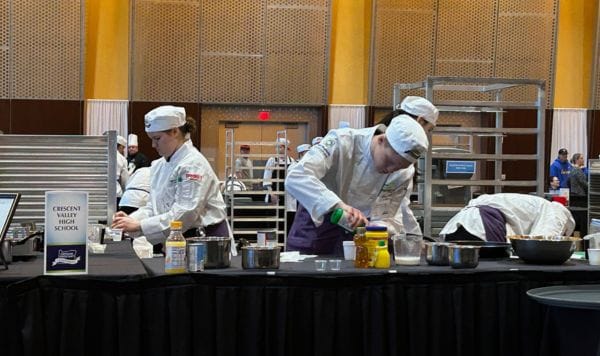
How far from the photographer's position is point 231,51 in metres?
12.0

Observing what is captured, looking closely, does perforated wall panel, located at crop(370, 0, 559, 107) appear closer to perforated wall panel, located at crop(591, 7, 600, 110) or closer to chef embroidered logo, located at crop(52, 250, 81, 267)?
perforated wall panel, located at crop(591, 7, 600, 110)

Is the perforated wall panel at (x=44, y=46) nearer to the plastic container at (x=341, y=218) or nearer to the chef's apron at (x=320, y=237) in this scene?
the chef's apron at (x=320, y=237)

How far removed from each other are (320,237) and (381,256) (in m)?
0.76

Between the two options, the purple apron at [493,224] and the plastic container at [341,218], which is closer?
the plastic container at [341,218]

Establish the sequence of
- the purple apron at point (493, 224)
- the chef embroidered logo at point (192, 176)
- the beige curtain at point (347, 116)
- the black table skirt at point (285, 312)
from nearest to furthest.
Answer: the black table skirt at point (285, 312)
the chef embroidered logo at point (192, 176)
the purple apron at point (493, 224)
the beige curtain at point (347, 116)

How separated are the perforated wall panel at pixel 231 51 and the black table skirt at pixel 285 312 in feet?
28.8

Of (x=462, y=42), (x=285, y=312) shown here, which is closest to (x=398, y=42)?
(x=462, y=42)

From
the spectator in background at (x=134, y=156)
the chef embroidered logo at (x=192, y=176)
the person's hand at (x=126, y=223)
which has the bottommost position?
the person's hand at (x=126, y=223)

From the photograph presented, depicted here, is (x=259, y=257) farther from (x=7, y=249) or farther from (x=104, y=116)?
(x=104, y=116)

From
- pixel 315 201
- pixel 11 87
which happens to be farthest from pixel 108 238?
pixel 11 87

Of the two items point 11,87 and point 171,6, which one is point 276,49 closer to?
point 171,6

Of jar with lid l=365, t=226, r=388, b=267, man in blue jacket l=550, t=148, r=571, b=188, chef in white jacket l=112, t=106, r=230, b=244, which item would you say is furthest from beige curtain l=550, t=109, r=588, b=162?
jar with lid l=365, t=226, r=388, b=267

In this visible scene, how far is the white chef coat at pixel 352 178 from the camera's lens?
3736mm

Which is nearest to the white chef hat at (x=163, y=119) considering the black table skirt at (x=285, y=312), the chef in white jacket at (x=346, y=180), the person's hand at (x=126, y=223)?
the person's hand at (x=126, y=223)
